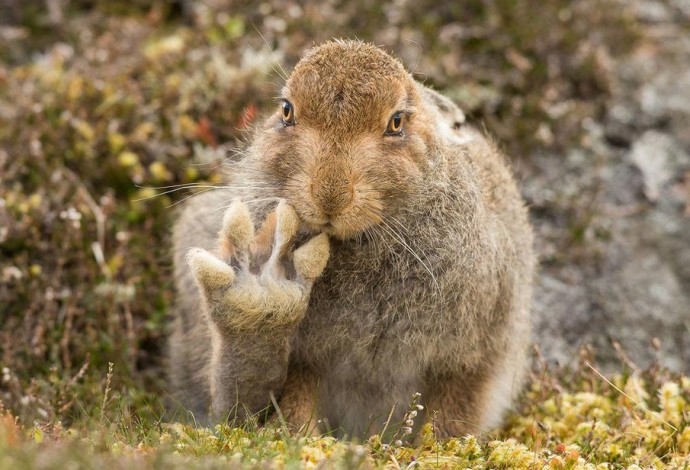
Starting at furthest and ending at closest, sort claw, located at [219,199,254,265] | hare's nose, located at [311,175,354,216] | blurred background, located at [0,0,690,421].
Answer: blurred background, located at [0,0,690,421] < claw, located at [219,199,254,265] < hare's nose, located at [311,175,354,216]

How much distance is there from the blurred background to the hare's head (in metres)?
0.91

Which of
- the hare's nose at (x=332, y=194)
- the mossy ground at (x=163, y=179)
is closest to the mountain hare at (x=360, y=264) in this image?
the hare's nose at (x=332, y=194)

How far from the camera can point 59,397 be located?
5.75 m

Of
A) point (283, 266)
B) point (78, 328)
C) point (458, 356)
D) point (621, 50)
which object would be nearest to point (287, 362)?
point (283, 266)

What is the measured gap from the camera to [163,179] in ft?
24.7

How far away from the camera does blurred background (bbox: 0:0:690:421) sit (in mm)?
6676

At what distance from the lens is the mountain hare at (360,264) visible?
4402 mm

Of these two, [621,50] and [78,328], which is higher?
[621,50]

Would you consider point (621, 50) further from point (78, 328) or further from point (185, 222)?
point (78, 328)

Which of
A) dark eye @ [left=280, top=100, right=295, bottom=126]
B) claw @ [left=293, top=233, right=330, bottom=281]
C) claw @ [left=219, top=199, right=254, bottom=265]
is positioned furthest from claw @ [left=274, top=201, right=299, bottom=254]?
dark eye @ [left=280, top=100, right=295, bottom=126]

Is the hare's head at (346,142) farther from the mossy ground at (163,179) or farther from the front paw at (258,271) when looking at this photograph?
the mossy ground at (163,179)

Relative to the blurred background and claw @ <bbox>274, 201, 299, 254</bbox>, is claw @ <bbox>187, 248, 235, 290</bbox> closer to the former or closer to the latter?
claw @ <bbox>274, 201, 299, 254</bbox>

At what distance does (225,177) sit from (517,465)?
2.81m

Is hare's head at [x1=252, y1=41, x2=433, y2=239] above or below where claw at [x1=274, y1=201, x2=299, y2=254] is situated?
above
